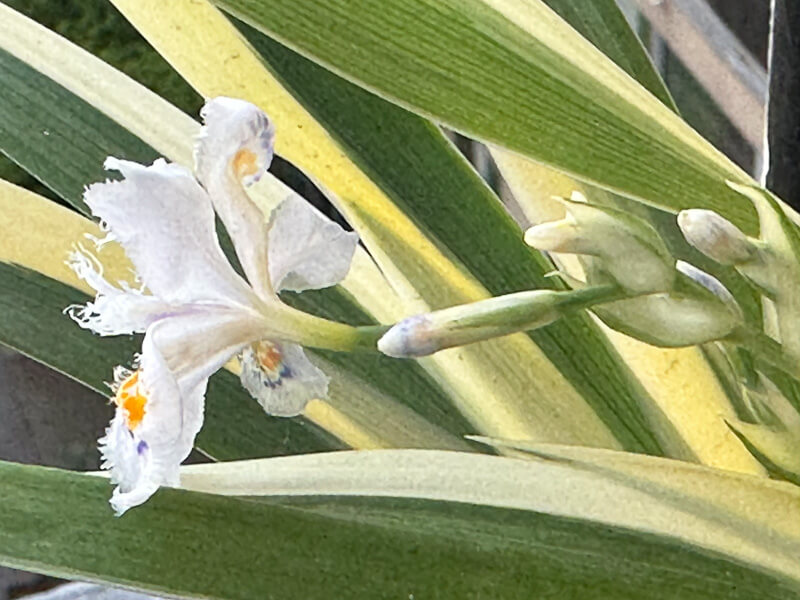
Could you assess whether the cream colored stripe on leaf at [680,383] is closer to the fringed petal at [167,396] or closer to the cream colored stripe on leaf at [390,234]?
the cream colored stripe on leaf at [390,234]

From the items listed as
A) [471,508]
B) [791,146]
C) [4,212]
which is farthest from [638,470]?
[4,212]

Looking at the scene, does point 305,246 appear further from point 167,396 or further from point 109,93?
point 109,93

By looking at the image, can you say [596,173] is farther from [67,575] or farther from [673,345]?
[67,575]

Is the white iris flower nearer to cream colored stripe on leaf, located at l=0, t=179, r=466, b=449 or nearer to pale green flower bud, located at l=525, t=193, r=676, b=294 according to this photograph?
pale green flower bud, located at l=525, t=193, r=676, b=294

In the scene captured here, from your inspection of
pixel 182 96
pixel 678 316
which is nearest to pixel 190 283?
pixel 678 316

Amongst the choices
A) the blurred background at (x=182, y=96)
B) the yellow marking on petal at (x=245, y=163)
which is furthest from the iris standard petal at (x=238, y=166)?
the blurred background at (x=182, y=96)

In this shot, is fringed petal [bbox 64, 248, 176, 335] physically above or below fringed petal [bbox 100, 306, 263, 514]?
above

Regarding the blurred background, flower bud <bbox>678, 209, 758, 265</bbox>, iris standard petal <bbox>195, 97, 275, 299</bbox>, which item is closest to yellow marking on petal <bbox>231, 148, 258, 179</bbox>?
iris standard petal <bbox>195, 97, 275, 299</bbox>

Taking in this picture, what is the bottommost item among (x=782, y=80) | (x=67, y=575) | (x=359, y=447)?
(x=67, y=575)
